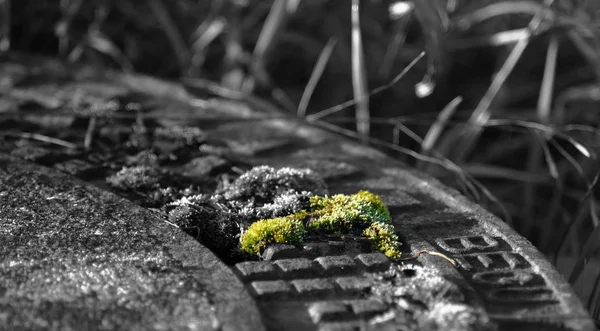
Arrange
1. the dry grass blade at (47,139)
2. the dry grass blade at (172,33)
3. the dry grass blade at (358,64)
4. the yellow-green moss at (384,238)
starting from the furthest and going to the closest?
the dry grass blade at (172,33) < the dry grass blade at (358,64) < the dry grass blade at (47,139) < the yellow-green moss at (384,238)

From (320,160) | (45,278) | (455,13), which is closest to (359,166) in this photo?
(320,160)

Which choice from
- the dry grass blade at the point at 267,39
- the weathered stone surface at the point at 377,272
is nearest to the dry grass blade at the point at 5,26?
the dry grass blade at the point at 267,39

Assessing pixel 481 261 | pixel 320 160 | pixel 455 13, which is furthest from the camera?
pixel 455 13

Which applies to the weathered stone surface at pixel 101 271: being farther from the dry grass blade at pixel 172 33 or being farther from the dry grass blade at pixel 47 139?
the dry grass blade at pixel 172 33

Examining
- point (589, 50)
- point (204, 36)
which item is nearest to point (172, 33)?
point (204, 36)

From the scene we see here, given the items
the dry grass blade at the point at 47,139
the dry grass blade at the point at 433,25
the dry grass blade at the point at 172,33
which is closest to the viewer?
the dry grass blade at the point at 47,139

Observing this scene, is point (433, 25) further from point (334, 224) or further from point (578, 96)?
point (334, 224)

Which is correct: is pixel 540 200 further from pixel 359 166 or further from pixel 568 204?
pixel 359 166

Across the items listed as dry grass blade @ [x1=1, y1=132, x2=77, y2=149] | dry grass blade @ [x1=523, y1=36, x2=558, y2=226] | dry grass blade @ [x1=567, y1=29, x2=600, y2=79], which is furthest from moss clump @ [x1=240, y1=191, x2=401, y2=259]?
dry grass blade @ [x1=567, y1=29, x2=600, y2=79]
